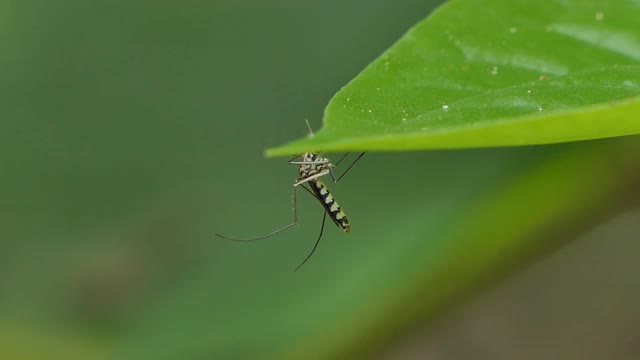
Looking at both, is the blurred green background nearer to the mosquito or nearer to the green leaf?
the mosquito

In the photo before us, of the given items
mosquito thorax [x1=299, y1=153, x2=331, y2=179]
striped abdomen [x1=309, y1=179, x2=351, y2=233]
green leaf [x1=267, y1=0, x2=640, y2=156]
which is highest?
green leaf [x1=267, y1=0, x2=640, y2=156]

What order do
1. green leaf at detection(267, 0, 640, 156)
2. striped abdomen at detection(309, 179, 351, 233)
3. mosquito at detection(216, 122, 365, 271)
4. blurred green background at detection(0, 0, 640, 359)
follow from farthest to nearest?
blurred green background at detection(0, 0, 640, 359) < striped abdomen at detection(309, 179, 351, 233) < mosquito at detection(216, 122, 365, 271) < green leaf at detection(267, 0, 640, 156)

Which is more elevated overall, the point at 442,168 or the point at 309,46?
the point at 309,46

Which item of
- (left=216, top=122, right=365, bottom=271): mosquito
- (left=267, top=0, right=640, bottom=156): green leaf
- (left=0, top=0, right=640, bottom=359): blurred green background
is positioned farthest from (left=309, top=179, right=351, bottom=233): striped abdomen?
(left=267, top=0, right=640, bottom=156): green leaf

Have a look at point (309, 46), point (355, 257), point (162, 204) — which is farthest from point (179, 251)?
point (309, 46)

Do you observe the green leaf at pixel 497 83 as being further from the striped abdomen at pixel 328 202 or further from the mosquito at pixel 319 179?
the striped abdomen at pixel 328 202

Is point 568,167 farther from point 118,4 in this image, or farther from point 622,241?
point 118,4

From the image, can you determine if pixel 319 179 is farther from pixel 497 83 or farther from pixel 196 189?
pixel 497 83
